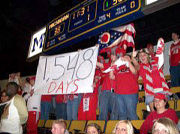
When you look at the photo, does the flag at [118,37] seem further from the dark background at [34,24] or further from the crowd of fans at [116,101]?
the dark background at [34,24]

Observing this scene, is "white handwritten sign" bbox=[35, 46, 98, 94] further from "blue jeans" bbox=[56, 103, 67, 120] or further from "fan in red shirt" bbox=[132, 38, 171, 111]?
"blue jeans" bbox=[56, 103, 67, 120]

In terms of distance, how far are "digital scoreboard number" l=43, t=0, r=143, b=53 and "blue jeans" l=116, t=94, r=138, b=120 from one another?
1411 mm

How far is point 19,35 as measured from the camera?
33.7 ft

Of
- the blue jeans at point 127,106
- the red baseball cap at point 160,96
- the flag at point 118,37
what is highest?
the flag at point 118,37

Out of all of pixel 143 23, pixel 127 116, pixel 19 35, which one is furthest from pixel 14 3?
pixel 127 116

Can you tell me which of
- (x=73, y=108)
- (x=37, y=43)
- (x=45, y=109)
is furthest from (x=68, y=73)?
(x=37, y=43)

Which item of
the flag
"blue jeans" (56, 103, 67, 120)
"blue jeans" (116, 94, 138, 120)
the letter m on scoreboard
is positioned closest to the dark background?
the letter m on scoreboard

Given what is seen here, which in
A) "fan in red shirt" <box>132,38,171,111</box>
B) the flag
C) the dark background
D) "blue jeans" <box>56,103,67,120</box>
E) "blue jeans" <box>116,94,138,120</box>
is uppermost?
the dark background

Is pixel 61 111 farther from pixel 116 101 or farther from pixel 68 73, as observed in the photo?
pixel 116 101

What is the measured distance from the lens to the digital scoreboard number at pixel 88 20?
3.65m

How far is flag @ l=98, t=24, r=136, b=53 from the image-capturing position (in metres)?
4.31

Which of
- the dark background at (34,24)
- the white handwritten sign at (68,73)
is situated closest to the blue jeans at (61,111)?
the white handwritten sign at (68,73)

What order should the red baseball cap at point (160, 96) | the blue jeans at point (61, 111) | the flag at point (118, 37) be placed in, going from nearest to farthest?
the red baseball cap at point (160, 96)
the flag at point (118, 37)
the blue jeans at point (61, 111)

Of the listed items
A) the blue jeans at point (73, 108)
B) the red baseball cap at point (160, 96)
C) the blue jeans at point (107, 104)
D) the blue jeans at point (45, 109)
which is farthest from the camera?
the blue jeans at point (45, 109)
